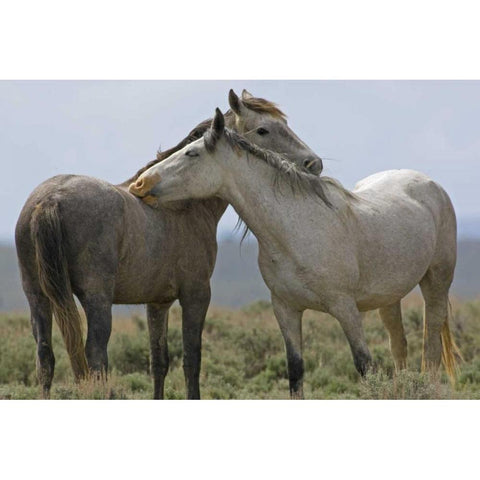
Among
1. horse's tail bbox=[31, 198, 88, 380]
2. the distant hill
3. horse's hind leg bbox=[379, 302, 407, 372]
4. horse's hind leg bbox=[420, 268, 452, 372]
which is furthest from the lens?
the distant hill

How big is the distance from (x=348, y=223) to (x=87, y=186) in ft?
6.55

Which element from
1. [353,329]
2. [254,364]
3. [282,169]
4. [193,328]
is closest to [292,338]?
[353,329]

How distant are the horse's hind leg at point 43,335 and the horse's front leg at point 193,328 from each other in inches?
47.5

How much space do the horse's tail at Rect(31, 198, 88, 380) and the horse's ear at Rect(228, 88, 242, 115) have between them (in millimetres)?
1820

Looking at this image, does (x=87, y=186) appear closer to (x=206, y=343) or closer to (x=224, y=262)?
(x=206, y=343)

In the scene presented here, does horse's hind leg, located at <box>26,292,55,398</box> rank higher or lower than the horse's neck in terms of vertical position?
Result: lower

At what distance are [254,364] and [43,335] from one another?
237 inches

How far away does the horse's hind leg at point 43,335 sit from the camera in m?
6.23

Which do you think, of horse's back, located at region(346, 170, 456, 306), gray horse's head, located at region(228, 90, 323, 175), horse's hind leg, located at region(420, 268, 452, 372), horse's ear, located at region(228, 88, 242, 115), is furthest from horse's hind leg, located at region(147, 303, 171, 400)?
horse's hind leg, located at region(420, 268, 452, 372)

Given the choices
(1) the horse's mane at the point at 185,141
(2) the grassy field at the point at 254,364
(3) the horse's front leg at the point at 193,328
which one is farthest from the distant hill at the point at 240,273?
(3) the horse's front leg at the point at 193,328

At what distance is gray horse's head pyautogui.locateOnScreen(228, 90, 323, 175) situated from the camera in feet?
22.2

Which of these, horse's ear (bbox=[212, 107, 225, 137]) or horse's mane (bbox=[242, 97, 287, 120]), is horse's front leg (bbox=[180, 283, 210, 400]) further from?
horse's mane (bbox=[242, 97, 287, 120])

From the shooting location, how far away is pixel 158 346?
7.47 meters

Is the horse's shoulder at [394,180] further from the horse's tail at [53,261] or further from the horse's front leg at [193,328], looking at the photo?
the horse's tail at [53,261]
